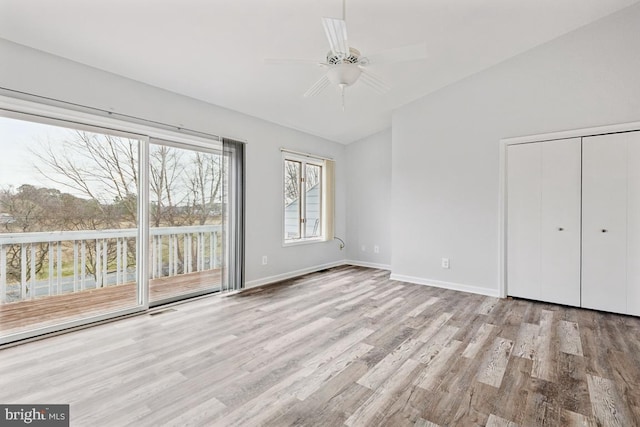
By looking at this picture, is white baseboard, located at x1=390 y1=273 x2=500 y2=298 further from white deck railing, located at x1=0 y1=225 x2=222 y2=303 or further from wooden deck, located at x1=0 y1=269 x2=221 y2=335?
white deck railing, located at x1=0 y1=225 x2=222 y2=303

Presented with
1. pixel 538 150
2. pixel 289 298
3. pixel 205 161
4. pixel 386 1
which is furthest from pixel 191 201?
pixel 538 150

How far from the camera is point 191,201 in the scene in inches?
162

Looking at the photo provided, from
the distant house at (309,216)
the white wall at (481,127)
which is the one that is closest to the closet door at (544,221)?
the white wall at (481,127)

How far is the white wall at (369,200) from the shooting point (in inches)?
227

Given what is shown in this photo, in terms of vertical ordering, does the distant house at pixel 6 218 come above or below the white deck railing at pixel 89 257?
above

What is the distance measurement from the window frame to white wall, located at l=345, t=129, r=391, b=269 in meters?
0.67

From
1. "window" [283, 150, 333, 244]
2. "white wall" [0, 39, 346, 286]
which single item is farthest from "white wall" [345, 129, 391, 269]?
"window" [283, 150, 333, 244]

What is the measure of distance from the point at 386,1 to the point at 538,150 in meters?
2.70

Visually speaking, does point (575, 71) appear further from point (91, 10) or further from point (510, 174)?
point (91, 10)

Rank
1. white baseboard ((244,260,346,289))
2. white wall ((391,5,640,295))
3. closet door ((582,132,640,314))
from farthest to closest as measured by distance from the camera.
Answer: white baseboard ((244,260,346,289)), white wall ((391,5,640,295)), closet door ((582,132,640,314))

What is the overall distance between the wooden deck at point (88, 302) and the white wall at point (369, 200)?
9.44 ft

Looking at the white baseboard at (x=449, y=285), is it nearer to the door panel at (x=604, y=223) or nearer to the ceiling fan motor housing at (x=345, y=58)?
the door panel at (x=604, y=223)

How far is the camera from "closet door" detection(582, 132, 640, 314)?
10.7 feet

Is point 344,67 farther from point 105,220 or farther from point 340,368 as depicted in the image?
point 105,220
